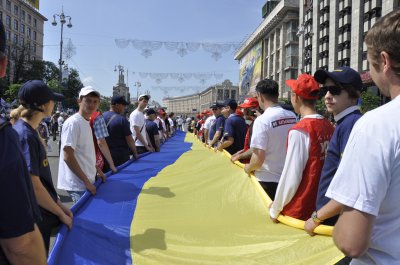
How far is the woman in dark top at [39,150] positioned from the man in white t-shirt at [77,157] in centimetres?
81

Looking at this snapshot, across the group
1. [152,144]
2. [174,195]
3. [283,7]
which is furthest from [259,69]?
[174,195]

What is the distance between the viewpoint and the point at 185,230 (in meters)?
2.91

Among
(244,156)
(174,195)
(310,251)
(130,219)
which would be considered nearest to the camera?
(310,251)

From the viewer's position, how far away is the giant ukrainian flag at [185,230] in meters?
2.33

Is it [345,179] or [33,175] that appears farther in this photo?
[33,175]

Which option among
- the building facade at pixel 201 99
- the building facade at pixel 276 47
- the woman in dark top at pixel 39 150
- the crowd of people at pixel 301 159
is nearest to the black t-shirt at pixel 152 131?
the crowd of people at pixel 301 159

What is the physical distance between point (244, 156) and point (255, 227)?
2.03 m

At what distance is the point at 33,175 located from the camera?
8.00 feet

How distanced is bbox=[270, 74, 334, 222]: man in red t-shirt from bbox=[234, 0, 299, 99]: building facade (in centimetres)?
5815

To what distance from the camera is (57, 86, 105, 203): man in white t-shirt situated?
3.75 meters

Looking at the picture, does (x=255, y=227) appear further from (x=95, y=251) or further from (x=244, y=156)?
(x=244, y=156)

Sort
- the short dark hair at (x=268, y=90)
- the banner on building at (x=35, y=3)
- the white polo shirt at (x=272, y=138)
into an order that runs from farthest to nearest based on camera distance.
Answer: the banner on building at (x=35, y=3) < the short dark hair at (x=268, y=90) < the white polo shirt at (x=272, y=138)

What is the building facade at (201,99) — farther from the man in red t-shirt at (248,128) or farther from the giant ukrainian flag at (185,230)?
the giant ukrainian flag at (185,230)

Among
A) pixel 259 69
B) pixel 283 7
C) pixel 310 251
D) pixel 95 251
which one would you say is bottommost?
pixel 95 251
